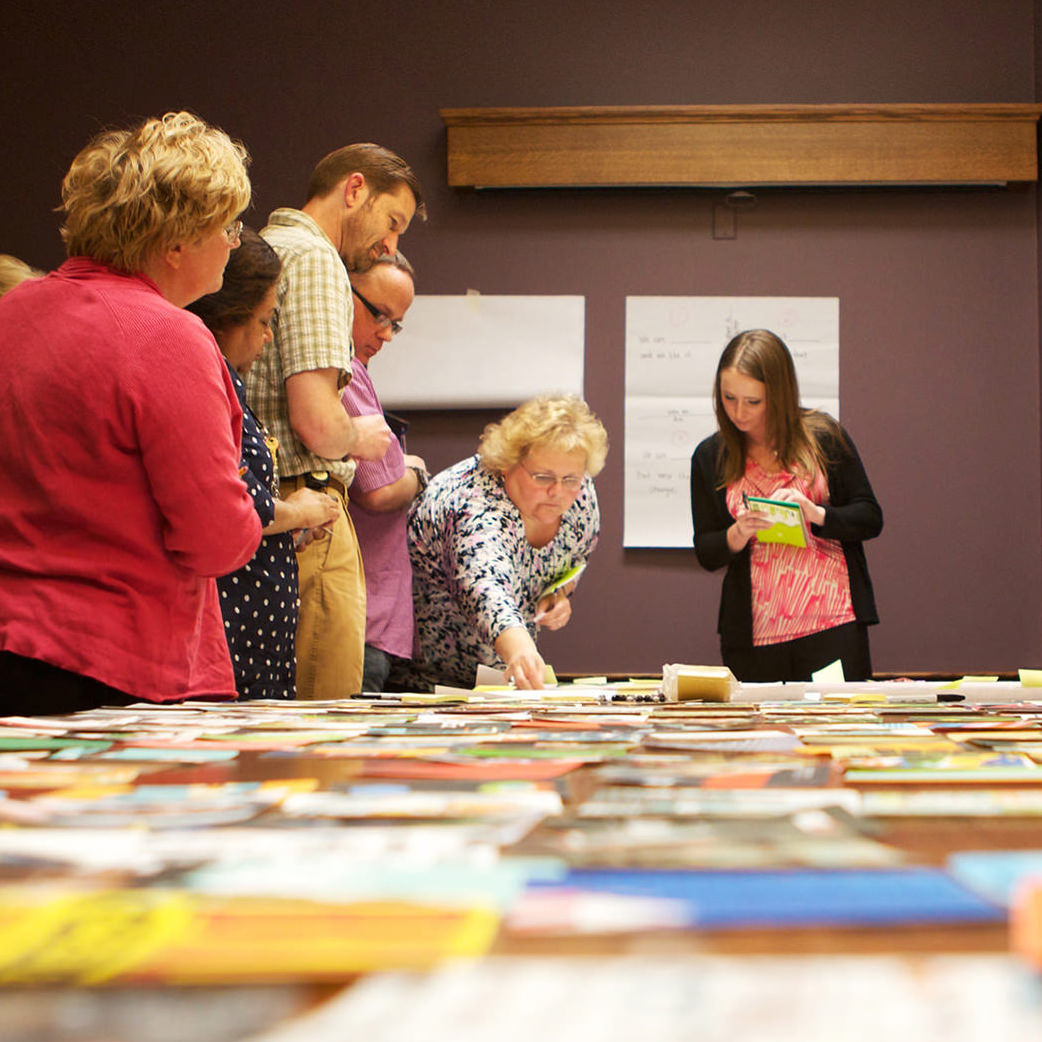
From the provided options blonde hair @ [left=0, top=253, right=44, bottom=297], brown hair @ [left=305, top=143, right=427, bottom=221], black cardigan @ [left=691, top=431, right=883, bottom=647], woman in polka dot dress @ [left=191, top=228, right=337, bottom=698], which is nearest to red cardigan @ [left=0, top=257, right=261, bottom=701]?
woman in polka dot dress @ [left=191, top=228, right=337, bottom=698]

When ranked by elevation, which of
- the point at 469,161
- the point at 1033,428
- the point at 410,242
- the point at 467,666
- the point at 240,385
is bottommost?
the point at 467,666

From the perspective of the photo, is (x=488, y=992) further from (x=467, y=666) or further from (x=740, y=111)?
(x=740, y=111)

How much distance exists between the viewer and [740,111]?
151 inches

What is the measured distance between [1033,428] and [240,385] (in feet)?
10.4

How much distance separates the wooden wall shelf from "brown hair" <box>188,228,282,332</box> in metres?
2.47

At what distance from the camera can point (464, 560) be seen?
1.99 m

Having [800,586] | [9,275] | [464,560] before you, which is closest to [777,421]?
[800,586]

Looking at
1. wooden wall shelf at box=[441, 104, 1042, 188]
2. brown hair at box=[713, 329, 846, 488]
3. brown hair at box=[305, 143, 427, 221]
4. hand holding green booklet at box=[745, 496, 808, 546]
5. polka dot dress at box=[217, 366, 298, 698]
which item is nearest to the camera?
polka dot dress at box=[217, 366, 298, 698]

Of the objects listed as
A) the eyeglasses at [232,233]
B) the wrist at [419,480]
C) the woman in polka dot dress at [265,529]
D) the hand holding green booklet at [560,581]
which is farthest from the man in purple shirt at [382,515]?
the eyeglasses at [232,233]

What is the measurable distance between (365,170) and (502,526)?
67 centimetres

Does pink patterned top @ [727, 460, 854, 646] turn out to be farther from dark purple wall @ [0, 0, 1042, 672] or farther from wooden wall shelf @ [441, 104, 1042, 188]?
wooden wall shelf @ [441, 104, 1042, 188]

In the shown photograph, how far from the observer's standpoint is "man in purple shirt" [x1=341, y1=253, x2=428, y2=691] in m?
2.06

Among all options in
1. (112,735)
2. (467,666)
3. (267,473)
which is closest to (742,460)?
(467,666)

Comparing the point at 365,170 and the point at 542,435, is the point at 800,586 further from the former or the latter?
the point at 365,170
